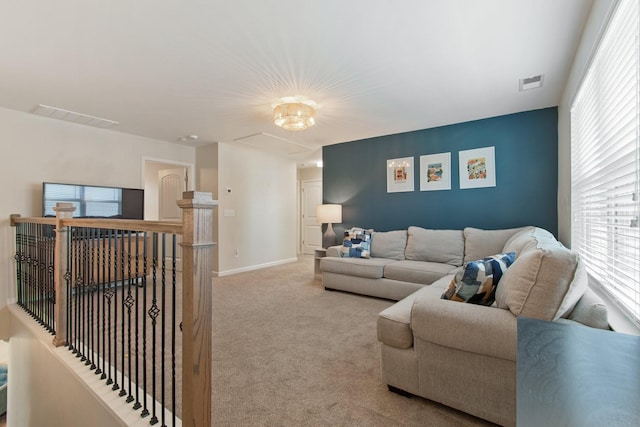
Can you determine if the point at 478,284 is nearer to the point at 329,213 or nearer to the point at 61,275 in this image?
the point at 61,275

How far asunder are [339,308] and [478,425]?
6.24 ft

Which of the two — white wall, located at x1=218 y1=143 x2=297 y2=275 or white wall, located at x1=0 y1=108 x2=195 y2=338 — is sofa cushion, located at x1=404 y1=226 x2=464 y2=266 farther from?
white wall, located at x1=0 y1=108 x2=195 y2=338

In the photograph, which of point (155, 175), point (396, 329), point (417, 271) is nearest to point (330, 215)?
point (417, 271)

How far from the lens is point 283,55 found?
2.24 meters

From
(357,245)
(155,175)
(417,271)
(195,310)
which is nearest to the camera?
(195,310)

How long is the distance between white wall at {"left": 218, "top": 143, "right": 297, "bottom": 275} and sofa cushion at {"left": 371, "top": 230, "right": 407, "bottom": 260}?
95.8 inches

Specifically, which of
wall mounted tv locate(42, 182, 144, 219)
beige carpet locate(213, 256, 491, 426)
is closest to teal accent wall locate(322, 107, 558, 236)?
beige carpet locate(213, 256, 491, 426)

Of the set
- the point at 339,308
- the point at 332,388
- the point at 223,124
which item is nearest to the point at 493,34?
the point at 332,388

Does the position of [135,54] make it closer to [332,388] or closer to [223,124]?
[223,124]

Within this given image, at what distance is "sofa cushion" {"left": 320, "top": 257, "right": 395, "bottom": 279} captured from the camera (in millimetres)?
3609

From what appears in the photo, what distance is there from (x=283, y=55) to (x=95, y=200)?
3.34 meters

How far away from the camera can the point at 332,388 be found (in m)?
1.79

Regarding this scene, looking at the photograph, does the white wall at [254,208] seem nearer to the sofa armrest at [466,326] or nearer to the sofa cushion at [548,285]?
the sofa armrest at [466,326]

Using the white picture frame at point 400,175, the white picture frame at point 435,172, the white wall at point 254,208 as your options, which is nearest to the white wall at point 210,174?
the white wall at point 254,208
